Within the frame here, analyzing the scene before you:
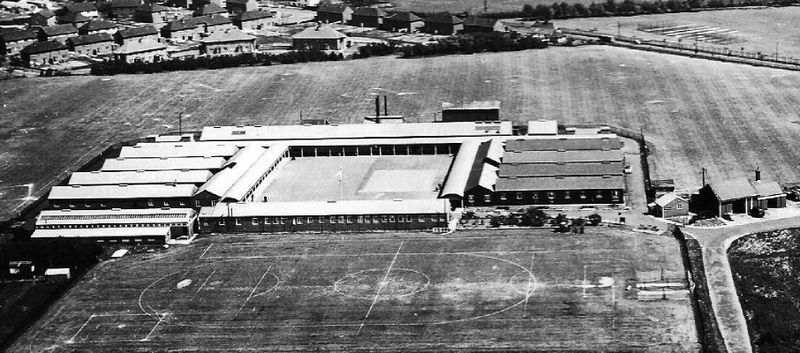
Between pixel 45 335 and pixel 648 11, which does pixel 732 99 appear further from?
pixel 45 335

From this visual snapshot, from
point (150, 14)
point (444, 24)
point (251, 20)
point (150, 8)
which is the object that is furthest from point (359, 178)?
point (150, 8)

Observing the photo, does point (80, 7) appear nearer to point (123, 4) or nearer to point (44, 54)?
point (123, 4)

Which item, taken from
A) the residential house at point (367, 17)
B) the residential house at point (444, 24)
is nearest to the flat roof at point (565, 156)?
the residential house at point (444, 24)

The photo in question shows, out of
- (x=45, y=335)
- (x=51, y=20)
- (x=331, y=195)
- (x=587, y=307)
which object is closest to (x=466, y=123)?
(x=331, y=195)

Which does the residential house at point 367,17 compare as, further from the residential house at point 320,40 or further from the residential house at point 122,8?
the residential house at point 122,8

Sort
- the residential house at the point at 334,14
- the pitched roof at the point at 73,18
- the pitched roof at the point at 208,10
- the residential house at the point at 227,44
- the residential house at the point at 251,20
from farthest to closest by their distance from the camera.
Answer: the pitched roof at the point at 208,10 → the residential house at the point at 334,14 → the pitched roof at the point at 73,18 → the residential house at the point at 251,20 → the residential house at the point at 227,44
